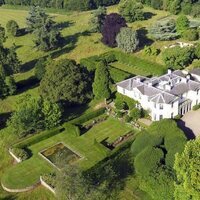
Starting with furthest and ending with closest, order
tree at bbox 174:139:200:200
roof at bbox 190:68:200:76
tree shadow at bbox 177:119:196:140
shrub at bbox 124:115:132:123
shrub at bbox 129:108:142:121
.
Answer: roof at bbox 190:68:200:76 → shrub at bbox 124:115:132:123 → shrub at bbox 129:108:142:121 → tree shadow at bbox 177:119:196:140 → tree at bbox 174:139:200:200

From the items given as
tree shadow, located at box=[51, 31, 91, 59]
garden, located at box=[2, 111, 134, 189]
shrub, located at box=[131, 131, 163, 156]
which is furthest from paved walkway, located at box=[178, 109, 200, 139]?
tree shadow, located at box=[51, 31, 91, 59]

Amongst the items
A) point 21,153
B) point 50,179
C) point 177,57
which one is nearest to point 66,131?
point 21,153

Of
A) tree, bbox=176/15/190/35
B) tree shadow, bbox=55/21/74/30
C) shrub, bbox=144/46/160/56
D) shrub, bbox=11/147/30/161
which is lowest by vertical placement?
shrub, bbox=11/147/30/161

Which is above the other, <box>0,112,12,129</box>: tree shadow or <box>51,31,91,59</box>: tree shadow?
<box>51,31,91,59</box>: tree shadow

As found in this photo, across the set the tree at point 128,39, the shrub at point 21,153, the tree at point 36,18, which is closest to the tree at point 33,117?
the shrub at point 21,153

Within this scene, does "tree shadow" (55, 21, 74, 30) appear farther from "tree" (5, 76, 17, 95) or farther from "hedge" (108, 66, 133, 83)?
"tree" (5, 76, 17, 95)

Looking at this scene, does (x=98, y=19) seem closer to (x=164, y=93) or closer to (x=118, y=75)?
(x=118, y=75)

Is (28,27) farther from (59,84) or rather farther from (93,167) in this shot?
(93,167)
